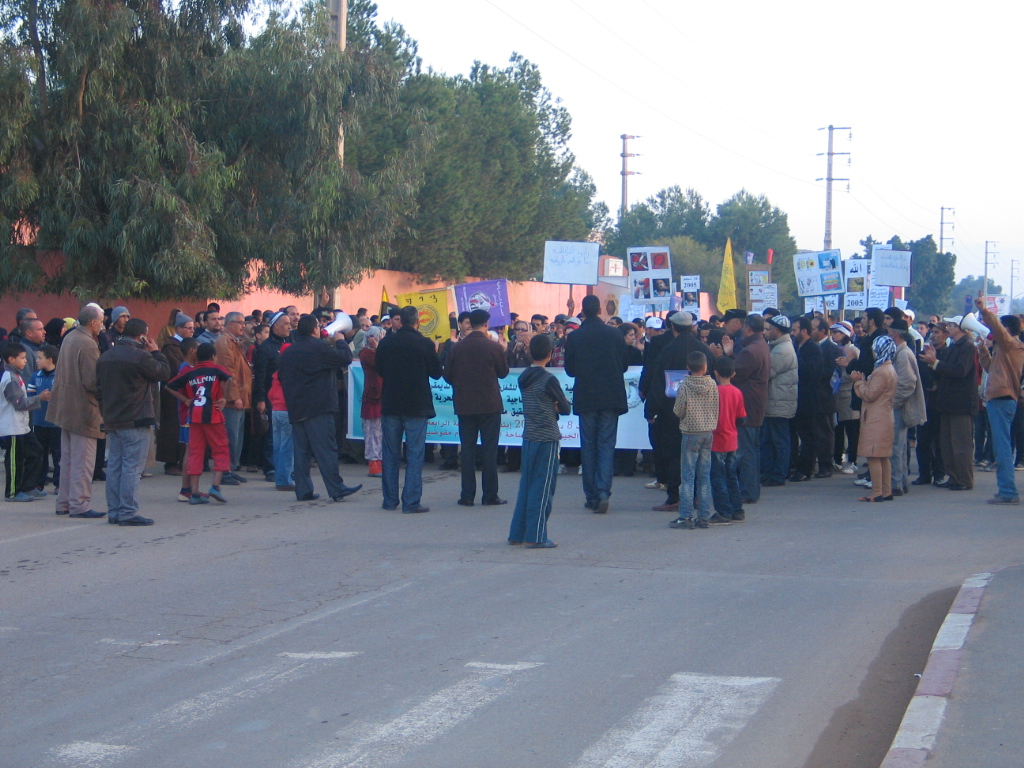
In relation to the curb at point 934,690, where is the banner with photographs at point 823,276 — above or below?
above

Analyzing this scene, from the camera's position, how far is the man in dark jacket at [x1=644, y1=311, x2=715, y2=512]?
1126 cm

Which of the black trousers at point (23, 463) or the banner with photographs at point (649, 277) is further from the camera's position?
the banner with photographs at point (649, 277)

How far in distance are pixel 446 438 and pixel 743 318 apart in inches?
171

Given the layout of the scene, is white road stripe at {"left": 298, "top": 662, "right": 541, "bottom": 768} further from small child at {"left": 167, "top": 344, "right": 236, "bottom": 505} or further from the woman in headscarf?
the woman in headscarf

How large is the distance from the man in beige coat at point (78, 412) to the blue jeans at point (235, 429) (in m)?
2.70

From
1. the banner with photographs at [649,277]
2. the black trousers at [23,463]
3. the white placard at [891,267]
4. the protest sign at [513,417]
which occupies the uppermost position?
the white placard at [891,267]

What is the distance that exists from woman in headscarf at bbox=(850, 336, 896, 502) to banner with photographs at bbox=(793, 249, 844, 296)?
34.1ft

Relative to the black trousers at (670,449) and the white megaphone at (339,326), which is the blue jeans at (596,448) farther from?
the white megaphone at (339,326)

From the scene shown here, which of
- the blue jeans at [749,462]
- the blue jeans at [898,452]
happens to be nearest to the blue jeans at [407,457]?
the blue jeans at [749,462]

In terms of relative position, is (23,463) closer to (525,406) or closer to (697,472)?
(525,406)

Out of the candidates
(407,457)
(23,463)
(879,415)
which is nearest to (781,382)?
(879,415)

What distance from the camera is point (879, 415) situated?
11898 millimetres

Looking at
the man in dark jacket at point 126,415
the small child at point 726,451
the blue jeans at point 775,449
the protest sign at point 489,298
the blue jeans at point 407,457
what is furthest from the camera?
the protest sign at point 489,298

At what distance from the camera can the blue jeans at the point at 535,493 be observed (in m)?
9.22
